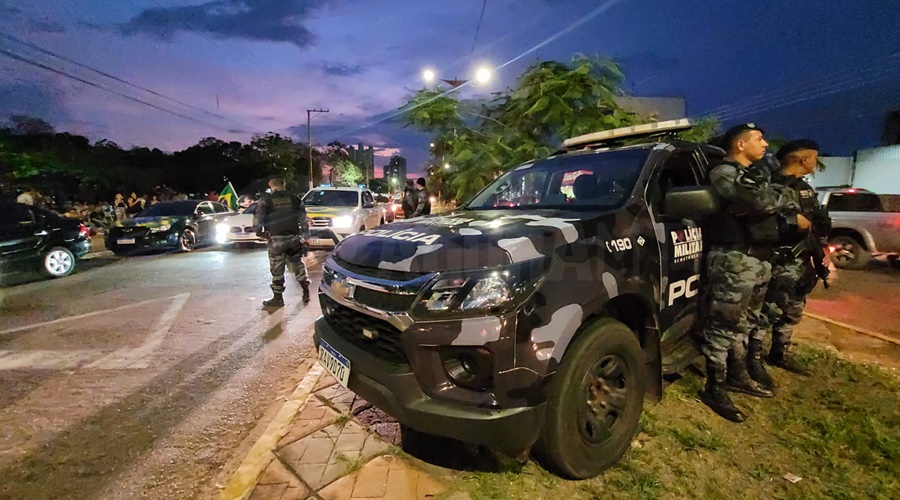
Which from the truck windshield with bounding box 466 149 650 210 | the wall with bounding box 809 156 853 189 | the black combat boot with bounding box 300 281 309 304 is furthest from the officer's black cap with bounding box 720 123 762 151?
the wall with bounding box 809 156 853 189

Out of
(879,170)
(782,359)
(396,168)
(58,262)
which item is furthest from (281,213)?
(396,168)

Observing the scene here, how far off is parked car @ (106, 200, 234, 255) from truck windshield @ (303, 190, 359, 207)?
302 cm

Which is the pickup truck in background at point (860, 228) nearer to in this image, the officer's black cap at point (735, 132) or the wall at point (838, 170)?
the officer's black cap at point (735, 132)

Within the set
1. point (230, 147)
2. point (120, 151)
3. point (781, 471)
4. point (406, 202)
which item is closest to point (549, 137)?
point (406, 202)

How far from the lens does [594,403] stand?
2.50 meters

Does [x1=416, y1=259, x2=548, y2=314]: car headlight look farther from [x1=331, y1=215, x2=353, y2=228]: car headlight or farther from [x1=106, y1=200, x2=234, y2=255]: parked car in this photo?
[x1=106, y1=200, x2=234, y2=255]: parked car

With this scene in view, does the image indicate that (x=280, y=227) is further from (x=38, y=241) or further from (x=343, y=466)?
(x=38, y=241)

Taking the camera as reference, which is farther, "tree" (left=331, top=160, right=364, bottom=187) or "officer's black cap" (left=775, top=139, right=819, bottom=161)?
"tree" (left=331, top=160, right=364, bottom=187)

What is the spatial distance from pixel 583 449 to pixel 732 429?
4.22ft

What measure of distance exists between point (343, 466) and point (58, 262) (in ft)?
29.8

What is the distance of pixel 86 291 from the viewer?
24.6 feet

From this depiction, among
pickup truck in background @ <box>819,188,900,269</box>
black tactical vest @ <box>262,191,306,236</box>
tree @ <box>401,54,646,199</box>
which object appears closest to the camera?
black tactical vest @ <box>262,191,306,236</box>

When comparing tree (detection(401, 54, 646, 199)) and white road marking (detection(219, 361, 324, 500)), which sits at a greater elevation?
tree (detection(401, 54, 646, 199))

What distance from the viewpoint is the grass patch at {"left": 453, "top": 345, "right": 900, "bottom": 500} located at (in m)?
2.42
